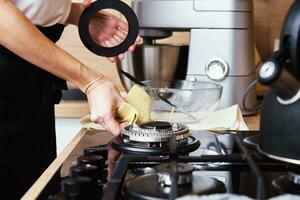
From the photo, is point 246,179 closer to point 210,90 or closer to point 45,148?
point 210,90

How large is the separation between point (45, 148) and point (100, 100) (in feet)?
0.97

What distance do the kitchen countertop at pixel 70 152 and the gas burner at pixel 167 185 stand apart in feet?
0.34

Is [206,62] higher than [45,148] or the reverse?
higher

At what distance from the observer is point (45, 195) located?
1.78ft

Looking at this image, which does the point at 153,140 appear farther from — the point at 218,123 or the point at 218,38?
the point at 218,38

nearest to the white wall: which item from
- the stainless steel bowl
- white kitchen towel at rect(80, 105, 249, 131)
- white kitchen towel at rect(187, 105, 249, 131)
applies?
the stainless steel bowl

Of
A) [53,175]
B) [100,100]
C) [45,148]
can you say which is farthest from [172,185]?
[45,148]

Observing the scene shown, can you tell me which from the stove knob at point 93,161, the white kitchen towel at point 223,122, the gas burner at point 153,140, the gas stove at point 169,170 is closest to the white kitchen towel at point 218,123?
the white kitchen towel at point 223,122

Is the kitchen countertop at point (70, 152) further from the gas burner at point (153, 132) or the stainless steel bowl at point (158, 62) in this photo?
the stainless steel bowl at point (158, 62)

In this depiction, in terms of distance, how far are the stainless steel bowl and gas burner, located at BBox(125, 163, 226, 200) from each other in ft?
2.25

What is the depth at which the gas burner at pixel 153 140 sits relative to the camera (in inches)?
27.4

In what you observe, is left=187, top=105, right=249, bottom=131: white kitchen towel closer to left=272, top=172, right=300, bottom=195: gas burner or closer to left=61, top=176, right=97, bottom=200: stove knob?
left=272, top=172, right=300, bottom=195: gas burner

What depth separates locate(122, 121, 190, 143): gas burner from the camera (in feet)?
2.31

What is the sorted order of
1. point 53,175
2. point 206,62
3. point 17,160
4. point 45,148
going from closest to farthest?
point 53,175
point 17,160
point 45,148
point 206,62
